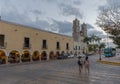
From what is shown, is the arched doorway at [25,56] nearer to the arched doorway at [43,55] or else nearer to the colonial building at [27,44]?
the colonial building at [27,44]

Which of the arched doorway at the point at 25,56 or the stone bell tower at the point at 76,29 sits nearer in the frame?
the arched doorway at the point at 25,56

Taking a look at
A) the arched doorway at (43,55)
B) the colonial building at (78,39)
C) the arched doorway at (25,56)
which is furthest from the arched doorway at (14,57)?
the colonial building at (78,39)

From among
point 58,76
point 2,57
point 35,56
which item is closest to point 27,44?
point 35,56

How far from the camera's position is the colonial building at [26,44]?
3906 cm

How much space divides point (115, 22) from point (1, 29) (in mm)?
23486

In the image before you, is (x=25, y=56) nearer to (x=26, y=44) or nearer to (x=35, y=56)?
(x=26, y=44)

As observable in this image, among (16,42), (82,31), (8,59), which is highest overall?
(82,31)

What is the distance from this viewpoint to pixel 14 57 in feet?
137

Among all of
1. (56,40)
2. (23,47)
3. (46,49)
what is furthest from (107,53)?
(23,47)

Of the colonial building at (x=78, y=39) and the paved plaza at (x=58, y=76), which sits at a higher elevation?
the colonial building at (x=78, y=39)

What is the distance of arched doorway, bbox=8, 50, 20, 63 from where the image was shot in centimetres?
4048

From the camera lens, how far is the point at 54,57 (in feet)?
188

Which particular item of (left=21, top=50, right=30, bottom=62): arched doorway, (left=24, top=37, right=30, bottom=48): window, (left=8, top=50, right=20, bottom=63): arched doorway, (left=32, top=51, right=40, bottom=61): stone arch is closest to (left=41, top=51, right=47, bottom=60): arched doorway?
(left=32, top=51, right=40, bottom=61): stone arch

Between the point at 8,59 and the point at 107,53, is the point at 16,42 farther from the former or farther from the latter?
the point at 107,53
